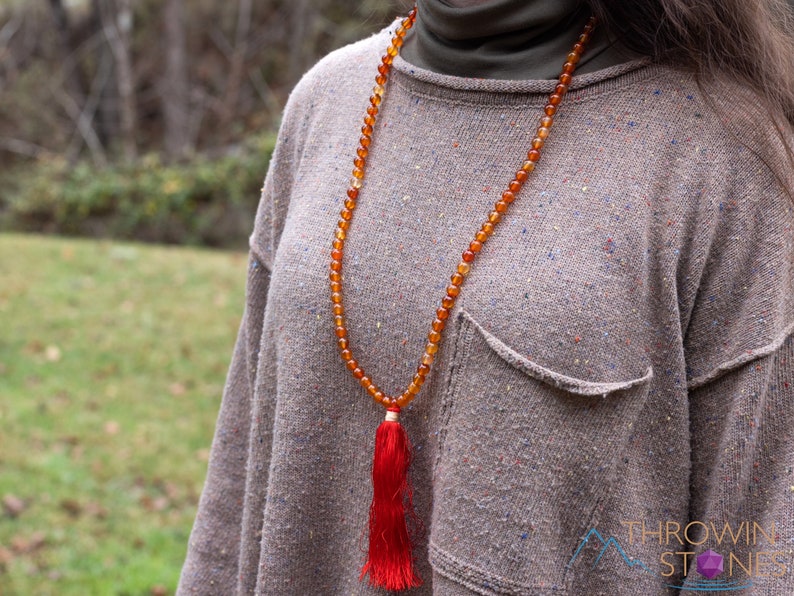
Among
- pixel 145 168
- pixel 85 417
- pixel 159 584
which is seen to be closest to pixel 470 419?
pixel 159 584

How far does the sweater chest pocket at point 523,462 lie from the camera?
122cm

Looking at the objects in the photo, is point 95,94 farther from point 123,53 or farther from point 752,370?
point 752,370

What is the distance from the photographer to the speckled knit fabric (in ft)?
3.99

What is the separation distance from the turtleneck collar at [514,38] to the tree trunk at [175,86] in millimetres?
10180

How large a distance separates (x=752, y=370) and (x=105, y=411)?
443 centimetres

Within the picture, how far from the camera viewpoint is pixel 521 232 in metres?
1.28

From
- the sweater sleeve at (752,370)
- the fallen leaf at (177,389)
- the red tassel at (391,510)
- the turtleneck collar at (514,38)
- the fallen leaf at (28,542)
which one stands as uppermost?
the turtleneck collar at (514,38)

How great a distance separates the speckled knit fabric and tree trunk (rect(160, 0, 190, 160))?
10204mm

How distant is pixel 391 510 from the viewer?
4.43 feet

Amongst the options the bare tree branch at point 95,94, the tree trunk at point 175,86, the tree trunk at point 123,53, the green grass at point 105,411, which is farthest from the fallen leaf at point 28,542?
the bare tree branch at point 95,94

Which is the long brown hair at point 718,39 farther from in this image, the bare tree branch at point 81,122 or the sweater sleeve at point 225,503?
the bare tree branch at point 81,122

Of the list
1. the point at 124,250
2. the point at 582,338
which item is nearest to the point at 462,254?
the point at 582,338

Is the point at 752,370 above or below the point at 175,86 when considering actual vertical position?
above

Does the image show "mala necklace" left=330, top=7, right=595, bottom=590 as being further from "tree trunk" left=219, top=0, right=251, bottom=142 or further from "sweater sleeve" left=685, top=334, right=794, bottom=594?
"tree trunk" left=219, top=0, right=251, bottom=142
